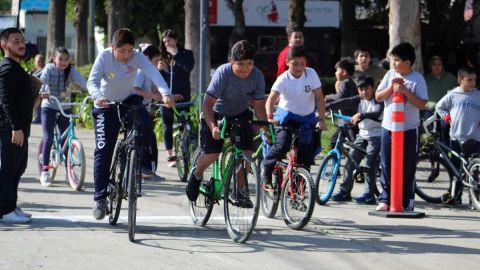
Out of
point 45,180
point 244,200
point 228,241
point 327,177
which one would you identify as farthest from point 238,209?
point 45,180

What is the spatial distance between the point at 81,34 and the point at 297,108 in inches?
1129

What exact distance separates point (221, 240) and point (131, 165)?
1.02 m

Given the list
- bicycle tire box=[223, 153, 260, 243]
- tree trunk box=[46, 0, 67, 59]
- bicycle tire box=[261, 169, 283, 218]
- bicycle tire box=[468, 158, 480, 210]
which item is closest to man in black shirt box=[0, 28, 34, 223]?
bicycle tire box=[223, 153, 260, 243]

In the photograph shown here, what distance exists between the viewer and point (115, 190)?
351 inches

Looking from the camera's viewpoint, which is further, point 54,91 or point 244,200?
point 54,91

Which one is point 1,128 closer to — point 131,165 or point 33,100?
point 33,100

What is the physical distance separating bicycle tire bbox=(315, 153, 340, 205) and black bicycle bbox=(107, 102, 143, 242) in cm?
248

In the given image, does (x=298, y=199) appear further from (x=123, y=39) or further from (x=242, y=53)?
(x=123, y=39)

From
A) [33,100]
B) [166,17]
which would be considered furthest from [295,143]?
[166,17]

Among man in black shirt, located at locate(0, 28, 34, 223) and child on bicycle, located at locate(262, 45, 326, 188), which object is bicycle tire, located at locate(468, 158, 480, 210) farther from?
man in black shirt, located at locate(0, 28, 34, 223)

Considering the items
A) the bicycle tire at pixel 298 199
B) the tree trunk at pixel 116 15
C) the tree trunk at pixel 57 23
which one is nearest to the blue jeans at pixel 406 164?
the bicycle tire at pixel 298 199

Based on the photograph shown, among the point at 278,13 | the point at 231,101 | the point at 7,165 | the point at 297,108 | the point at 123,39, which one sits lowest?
the point at 7,165

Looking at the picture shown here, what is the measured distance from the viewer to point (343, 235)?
29.3 ft

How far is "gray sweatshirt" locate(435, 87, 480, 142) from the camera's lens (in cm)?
1117
